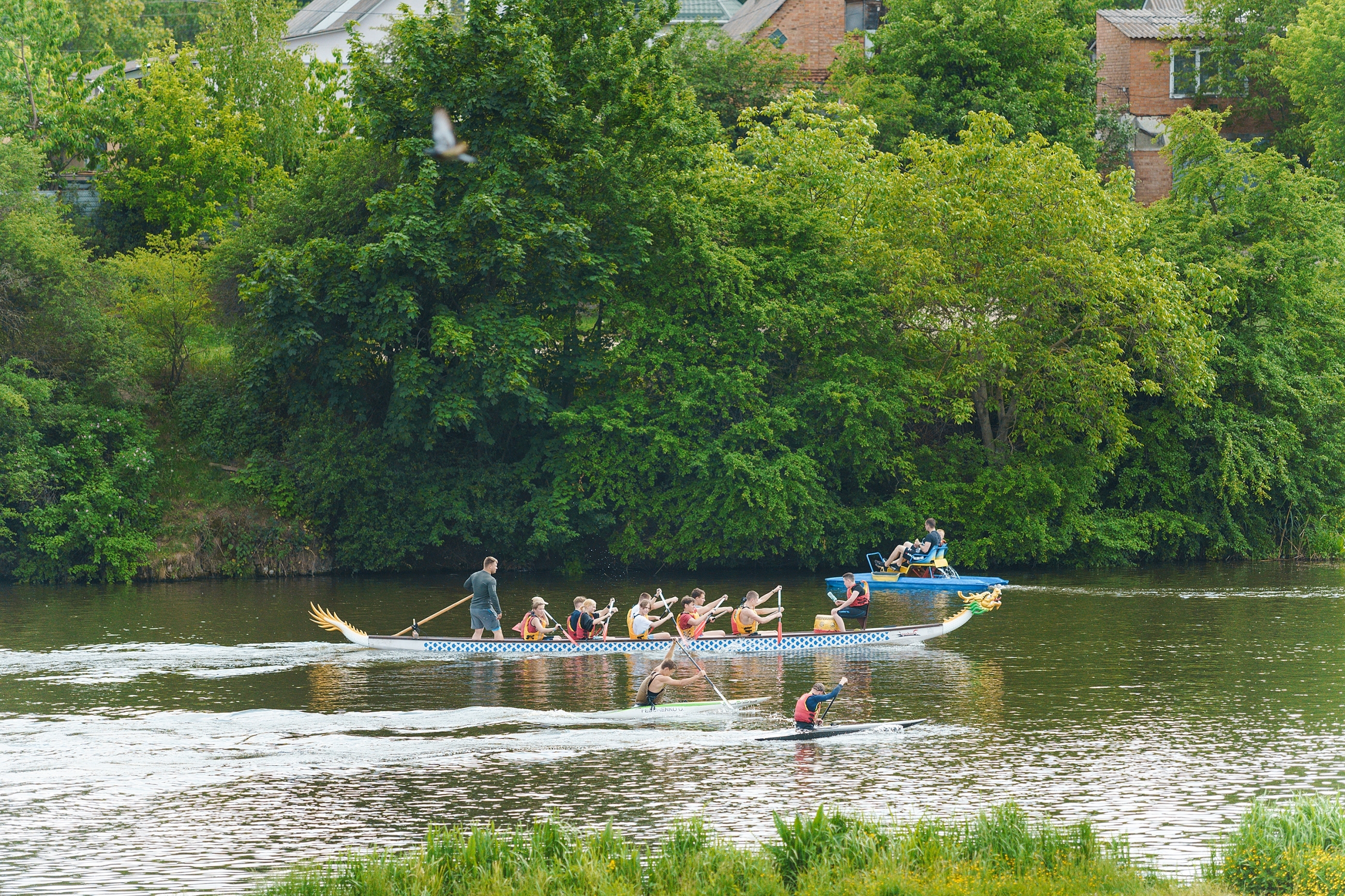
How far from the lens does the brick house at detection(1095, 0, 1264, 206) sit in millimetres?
66625

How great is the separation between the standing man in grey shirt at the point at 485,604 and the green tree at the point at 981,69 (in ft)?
113

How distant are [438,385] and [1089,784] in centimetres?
2837

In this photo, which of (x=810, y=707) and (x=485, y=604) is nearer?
(x=810, y=707)

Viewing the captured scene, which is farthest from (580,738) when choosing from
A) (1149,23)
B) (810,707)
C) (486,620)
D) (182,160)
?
(1149,23)

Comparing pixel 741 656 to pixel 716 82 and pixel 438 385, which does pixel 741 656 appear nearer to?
pixel 438 385

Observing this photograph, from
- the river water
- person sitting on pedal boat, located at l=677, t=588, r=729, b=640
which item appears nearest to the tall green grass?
the river water

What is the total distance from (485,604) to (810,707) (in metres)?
11.5

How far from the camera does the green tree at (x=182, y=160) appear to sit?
54.5m

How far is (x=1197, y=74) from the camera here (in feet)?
218

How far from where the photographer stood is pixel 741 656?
29.9m

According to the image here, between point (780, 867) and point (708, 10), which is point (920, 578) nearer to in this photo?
point (780, 867)

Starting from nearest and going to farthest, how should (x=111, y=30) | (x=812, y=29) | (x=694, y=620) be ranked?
(x=694, y=620), (x=812, y=29), (x=111, y=30)

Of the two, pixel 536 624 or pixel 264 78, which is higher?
pixel 264 78

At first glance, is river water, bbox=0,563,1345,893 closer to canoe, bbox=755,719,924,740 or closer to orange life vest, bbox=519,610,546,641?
canoe, bbox=755,719,924,740
